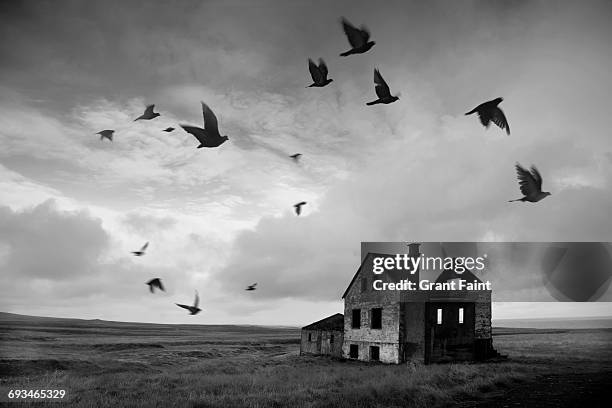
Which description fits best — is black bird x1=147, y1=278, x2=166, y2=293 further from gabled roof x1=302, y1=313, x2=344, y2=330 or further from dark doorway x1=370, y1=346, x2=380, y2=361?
gabled roof x1=302, y1=313, x2=344, y2=330

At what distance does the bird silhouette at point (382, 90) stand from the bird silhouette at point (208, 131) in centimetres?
274

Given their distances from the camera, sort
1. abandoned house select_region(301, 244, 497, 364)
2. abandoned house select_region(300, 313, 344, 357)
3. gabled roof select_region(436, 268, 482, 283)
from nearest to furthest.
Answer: abandoned house select_region(301, 244, 497, 364)
gabled roof select_region(436, 268, 482, 283)
abandoned house select_region(300, 313, 344, 357)

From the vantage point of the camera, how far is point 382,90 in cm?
829

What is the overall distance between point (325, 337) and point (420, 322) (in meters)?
9.66

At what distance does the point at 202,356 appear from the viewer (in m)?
38.5

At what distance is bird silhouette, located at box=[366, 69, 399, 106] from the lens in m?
8.22

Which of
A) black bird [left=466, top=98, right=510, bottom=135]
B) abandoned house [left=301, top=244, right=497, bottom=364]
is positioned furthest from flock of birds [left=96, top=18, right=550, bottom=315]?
abandoned house [left=301, top=244, right=497, bottom=364]

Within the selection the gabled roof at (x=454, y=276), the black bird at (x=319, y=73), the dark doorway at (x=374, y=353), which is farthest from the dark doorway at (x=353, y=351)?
the black bird at (x=319, y=73)

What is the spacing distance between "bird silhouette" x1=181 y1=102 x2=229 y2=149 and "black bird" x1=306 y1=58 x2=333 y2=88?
5.77 ft

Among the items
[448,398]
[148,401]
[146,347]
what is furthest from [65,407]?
[146,347]

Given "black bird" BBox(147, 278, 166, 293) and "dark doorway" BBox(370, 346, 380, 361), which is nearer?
"black bird" BBox(147, 278, 166, 293)

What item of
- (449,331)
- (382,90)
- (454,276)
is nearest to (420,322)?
(449,331)

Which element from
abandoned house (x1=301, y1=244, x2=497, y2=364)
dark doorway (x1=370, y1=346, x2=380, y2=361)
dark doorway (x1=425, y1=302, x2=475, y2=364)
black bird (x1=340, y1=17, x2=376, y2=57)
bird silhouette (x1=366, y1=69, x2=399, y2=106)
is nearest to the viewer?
black bird (x1=340, y1=17, x2=376, y2=57)

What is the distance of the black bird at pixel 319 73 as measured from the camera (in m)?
8.03
